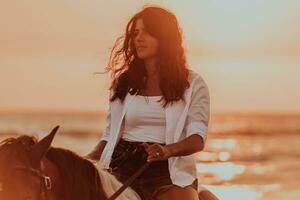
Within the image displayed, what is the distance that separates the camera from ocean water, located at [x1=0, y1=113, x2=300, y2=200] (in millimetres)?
25984

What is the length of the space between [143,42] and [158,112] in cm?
45

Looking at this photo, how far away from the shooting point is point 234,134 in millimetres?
58906

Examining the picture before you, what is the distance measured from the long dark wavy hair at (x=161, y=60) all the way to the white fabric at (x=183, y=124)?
0.05 meters

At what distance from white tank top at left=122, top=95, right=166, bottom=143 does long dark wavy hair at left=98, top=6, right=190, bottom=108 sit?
0.06m

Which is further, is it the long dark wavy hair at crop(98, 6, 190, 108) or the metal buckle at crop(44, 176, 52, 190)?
the long dark wavy hair at crop(98, 6, 190, 108)

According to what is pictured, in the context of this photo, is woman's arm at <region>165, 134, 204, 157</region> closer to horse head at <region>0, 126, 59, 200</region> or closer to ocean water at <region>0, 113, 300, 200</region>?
ocean water at <region>0, 113, 300, 200</region>

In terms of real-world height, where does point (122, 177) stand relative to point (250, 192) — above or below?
above

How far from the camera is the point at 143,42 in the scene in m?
6.97

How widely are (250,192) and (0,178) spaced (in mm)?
19744

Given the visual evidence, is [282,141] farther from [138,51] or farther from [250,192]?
[138,51]

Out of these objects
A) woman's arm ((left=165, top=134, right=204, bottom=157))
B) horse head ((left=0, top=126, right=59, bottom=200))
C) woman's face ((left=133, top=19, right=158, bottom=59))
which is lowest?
woman's arm ((left=165, top=134, right=204, bottom=157))

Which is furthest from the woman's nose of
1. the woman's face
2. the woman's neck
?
the woman's neck

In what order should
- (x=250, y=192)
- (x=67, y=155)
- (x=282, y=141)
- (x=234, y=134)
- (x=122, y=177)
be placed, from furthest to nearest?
(x=234, y=134), (x=282, y=141), (x=250, y=192), (x=122, y=177), (x=67, y=155)

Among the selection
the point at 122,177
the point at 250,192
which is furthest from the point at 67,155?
the point at 250,192
